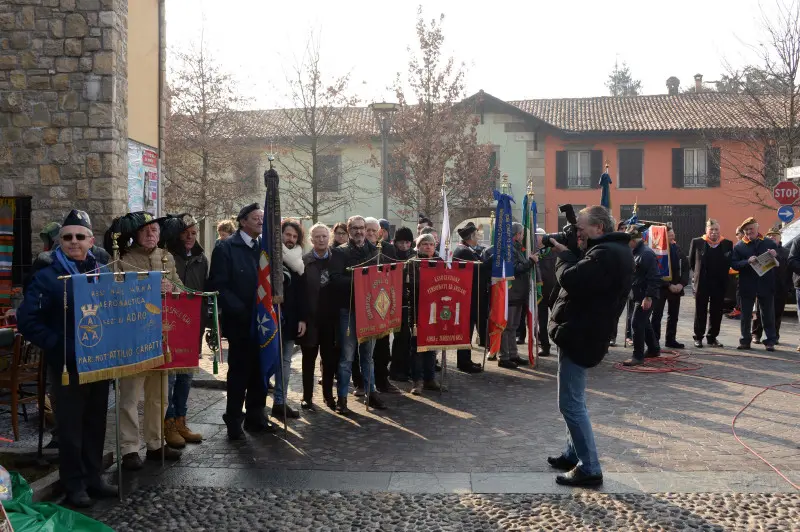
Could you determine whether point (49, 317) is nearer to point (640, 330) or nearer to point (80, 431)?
point (80, 431)

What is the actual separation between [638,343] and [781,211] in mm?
9852

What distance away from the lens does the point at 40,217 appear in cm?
1027

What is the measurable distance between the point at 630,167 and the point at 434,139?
12.7 metres

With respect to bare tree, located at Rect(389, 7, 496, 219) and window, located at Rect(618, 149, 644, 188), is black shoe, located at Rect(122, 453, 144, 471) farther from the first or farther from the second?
window, located at Rect(618, 149, 644, 188)

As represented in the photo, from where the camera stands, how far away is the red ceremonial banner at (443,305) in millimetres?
9336

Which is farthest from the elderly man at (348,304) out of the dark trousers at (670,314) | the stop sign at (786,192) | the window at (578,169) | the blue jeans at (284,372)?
the window at (578,169)

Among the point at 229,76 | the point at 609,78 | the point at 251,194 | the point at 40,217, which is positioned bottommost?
the point at 40,217

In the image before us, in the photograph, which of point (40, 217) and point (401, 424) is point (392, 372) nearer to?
point (401, 424)

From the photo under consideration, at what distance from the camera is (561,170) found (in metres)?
37.1

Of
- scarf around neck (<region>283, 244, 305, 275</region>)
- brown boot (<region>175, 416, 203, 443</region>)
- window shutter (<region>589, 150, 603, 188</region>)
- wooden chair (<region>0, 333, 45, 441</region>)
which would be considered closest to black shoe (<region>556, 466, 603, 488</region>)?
brown boot (<region>175, 416, 203, 443</region>)

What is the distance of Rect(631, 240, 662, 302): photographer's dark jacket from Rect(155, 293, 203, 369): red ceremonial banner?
6748mm

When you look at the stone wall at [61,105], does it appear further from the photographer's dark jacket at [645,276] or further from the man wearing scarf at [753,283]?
the man wearing scarf at [753,283]

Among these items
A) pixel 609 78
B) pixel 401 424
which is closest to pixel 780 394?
pixel 401 424

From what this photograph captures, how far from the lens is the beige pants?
6465 millimetres
